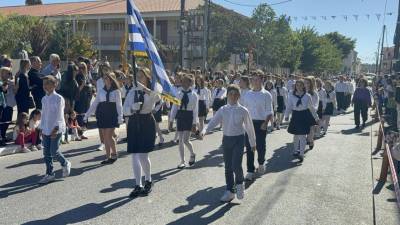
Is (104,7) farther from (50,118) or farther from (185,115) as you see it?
(50,118)

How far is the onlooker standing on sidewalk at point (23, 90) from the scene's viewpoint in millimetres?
11094

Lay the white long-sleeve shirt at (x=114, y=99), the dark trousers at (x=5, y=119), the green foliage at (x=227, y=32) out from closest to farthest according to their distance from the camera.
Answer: the white long-sleeve shirt at (x=114, y=99)
the dark trousers at (x=5, y=119)
the green foliage at (x=227, y=32)

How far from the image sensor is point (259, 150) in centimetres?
898

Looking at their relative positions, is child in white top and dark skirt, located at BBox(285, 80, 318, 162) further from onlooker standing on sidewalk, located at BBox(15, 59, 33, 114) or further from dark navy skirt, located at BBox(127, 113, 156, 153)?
onlooker standing on sidewalk, located at BBox(15, 59, 33, 114)

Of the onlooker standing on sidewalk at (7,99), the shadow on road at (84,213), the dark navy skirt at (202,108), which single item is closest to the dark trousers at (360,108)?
the dark navy skirt at (202,108)

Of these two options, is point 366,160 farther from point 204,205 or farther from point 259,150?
point 204,205

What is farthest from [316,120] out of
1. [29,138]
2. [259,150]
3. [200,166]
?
[29,138]

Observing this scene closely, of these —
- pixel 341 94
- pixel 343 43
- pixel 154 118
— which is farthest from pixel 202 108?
pixel 343 43

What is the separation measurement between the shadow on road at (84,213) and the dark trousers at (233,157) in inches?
59.9

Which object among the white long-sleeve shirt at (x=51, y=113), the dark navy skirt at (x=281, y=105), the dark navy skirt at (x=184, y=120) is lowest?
the dark navy skirt at (x=281, y=105)

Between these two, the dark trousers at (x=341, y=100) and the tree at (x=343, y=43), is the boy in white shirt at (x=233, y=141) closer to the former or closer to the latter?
the dark trousers at (x=341, y=100)

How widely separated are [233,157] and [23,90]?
6506mm

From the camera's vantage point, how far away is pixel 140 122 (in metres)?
6.95

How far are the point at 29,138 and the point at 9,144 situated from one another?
482mm
